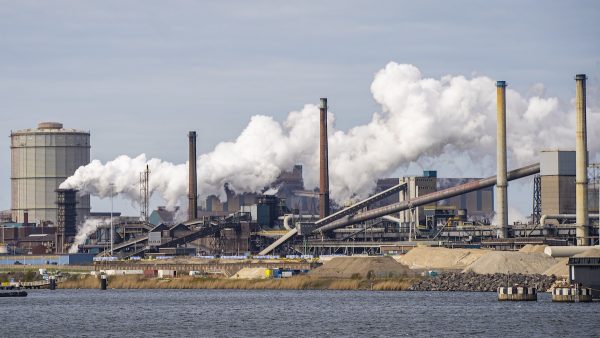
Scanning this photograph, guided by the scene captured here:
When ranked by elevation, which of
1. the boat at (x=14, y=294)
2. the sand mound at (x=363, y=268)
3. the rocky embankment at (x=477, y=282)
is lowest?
the boat at (x=14, y=294)

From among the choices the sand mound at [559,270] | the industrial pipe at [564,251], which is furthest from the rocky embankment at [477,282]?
the industrial pipe at [564,251]

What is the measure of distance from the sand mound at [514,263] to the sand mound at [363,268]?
13.0 metres

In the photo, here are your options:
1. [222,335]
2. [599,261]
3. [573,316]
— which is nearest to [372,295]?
[599,261]

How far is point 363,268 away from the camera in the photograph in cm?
18175

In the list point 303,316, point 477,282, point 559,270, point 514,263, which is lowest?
point 303,316

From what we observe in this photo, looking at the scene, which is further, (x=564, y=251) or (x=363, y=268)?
(x=363, y=268)

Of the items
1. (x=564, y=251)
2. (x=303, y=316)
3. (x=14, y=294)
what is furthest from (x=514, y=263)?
(x=14, y=294)

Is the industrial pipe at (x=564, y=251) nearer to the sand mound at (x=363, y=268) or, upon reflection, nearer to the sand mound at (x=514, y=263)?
the sand mound at (x=514, y=263)

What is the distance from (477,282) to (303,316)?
4767cm

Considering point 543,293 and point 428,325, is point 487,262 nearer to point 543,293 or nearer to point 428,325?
point 543,293

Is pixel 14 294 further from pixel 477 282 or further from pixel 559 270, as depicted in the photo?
pixel 559 270

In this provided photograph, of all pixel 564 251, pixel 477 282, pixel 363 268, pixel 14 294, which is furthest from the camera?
pixel 363 268

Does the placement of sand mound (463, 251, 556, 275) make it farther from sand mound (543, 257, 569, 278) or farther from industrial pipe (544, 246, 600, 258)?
industrial pipe (544, 246, 600, 258)

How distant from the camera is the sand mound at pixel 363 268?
180250mm
